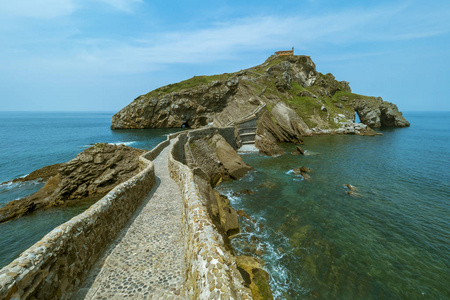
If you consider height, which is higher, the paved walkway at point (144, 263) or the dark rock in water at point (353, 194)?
the paved walkway at point (144, 263)

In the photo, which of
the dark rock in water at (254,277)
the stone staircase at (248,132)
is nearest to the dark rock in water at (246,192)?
the dark rock in water at (254,277)

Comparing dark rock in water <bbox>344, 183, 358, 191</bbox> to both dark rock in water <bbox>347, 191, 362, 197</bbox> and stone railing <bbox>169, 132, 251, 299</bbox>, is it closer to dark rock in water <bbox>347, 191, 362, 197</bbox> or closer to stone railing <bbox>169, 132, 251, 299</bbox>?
dark rock in water <bbox>347, 191, 362, 197</bbox>

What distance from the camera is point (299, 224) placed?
18.4m

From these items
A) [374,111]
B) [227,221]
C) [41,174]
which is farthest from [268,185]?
[374,111]

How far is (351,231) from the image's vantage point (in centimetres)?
1725

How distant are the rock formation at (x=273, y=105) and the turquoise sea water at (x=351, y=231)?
25.9m

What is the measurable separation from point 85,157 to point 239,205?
22610 millimetres

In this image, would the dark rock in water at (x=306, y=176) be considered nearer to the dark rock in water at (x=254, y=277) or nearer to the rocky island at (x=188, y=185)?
the rocky island at (x=188, y=185)

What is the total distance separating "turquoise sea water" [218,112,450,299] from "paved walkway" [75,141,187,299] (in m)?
7.52

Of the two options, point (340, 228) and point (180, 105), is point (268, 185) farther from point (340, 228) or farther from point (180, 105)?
point (180, 105)

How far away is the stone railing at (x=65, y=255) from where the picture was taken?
493 cm

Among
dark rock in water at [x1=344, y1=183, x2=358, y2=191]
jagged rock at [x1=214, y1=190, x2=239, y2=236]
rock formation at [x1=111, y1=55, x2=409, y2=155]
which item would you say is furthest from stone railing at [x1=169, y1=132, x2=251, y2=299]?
rock formation at [x1=111, y1=55, x2=409, y2=155]

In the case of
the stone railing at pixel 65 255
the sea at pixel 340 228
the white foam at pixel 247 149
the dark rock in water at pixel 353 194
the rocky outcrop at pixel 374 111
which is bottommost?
the sea at pixel 340 228

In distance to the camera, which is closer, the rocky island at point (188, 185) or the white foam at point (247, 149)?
the rocky island at point (188, 185)
